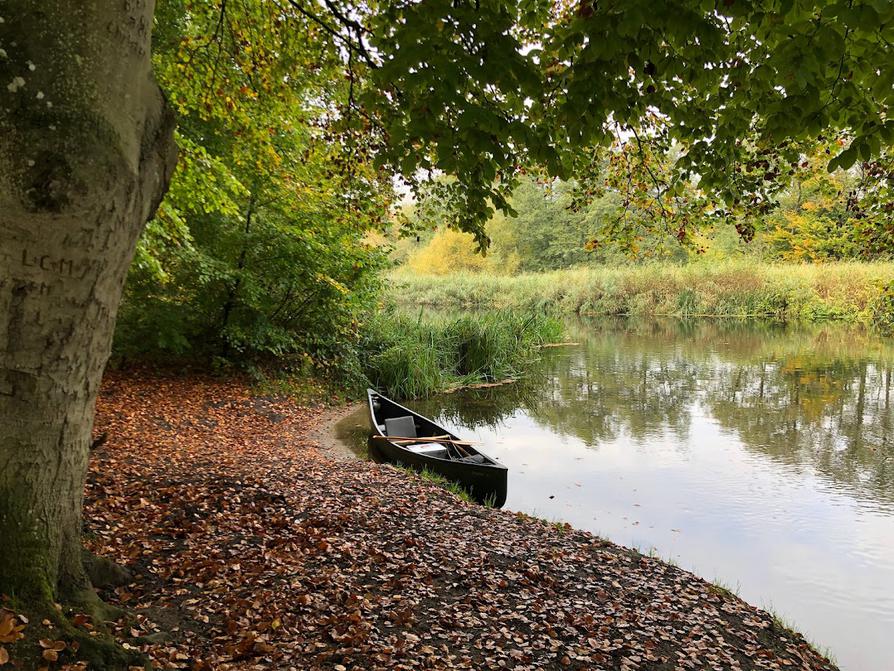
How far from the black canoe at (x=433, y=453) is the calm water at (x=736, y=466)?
585 mm

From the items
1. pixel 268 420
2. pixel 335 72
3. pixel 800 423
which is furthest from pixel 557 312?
pixel 335 72

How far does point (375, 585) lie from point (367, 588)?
0.08m

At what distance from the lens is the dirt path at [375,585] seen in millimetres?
3219

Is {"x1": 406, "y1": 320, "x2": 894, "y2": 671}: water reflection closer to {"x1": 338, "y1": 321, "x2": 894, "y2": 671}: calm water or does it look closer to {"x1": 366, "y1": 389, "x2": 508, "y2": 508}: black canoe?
{"x1": 338, "y1": 321, "x2": 894, "y2": 671}: calm water

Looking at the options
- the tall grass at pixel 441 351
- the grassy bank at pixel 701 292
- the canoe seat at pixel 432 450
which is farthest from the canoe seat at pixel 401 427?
the grassy bank at pixel 701 292

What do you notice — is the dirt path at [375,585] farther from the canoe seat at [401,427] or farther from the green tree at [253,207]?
the canoe seat at [401,427]

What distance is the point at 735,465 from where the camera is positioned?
9547 mm

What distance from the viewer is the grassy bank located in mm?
28153

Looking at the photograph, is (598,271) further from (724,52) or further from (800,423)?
(724,52)

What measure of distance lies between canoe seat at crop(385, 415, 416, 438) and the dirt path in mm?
3469

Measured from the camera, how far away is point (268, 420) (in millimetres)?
10750

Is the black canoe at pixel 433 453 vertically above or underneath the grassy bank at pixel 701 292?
underneath

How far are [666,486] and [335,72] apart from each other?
7.31 metres

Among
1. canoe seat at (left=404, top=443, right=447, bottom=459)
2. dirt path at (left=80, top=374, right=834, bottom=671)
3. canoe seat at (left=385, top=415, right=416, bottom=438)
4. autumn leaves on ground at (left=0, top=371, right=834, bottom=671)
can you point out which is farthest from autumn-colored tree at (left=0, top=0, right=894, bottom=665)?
canoe seat at (left=385, top=415, right=416, bottom=438)
